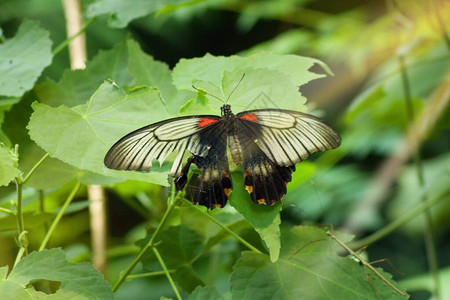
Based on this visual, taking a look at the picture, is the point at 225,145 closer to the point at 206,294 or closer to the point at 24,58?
the point at 206,294

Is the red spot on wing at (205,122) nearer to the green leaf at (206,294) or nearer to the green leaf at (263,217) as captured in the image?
the green leaf at (263,217)

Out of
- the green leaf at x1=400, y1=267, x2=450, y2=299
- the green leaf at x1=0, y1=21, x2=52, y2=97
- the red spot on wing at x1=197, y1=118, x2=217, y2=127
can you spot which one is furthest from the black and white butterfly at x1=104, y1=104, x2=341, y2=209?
the green leaf at x1=400, y1=267, x2=450, y2=299

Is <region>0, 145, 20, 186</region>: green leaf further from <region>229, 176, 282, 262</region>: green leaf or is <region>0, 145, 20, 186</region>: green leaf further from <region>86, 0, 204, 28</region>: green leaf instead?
<region>86, 0, 204, 28</region>: green leaf

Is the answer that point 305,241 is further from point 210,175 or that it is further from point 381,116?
point 381,116

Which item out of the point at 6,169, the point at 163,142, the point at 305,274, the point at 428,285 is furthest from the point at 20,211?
the point at 428,285

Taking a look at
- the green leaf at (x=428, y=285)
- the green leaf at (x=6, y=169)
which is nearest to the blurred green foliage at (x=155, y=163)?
the green leaf at (x=6, y=169)

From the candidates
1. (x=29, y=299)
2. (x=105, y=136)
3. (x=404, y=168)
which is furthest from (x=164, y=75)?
(x=404, y=168)
